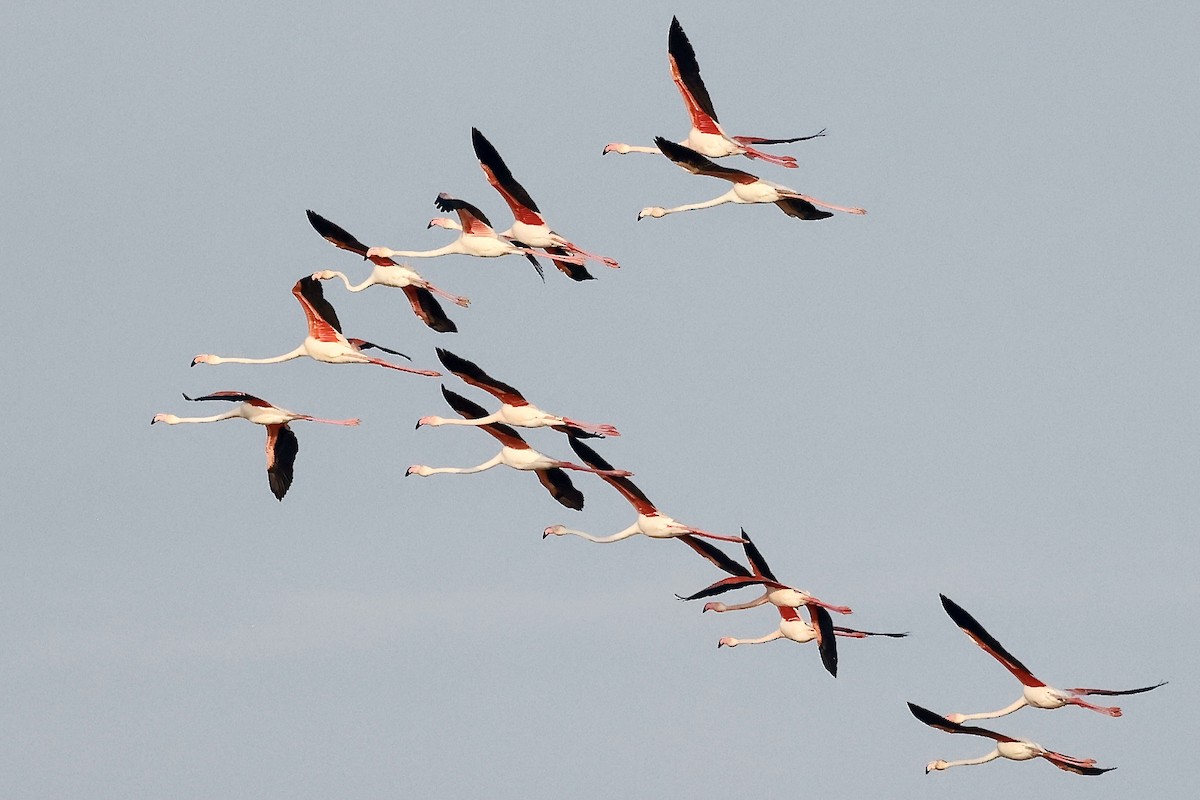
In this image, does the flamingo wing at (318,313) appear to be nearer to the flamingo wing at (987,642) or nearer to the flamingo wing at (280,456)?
the flamingo wing at (280,456)

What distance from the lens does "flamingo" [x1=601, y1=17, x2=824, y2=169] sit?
59875mm

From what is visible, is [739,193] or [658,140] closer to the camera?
[658,140]

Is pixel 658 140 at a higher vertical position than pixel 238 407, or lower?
higher

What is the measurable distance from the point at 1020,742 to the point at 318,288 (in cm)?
1522

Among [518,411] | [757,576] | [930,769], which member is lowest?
[930,769]

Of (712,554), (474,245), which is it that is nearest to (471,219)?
(474,245)

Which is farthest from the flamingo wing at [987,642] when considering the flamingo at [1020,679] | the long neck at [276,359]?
the long neck at [276,359]

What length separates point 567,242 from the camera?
200 feet

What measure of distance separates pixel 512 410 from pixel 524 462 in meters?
1.74

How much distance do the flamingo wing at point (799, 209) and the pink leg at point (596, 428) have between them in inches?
233

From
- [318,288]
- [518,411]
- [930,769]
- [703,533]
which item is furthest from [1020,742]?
[318,288]

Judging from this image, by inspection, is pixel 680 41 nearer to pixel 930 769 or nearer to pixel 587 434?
pixel 587 434

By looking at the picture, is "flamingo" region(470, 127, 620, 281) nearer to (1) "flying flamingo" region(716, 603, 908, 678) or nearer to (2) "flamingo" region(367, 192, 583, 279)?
(2) "flamingo" region(367, 192, 583, 279)

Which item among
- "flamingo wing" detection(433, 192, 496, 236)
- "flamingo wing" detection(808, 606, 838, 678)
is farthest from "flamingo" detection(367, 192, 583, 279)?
"flamingo wing" detection(808, 606, 838, 678)
